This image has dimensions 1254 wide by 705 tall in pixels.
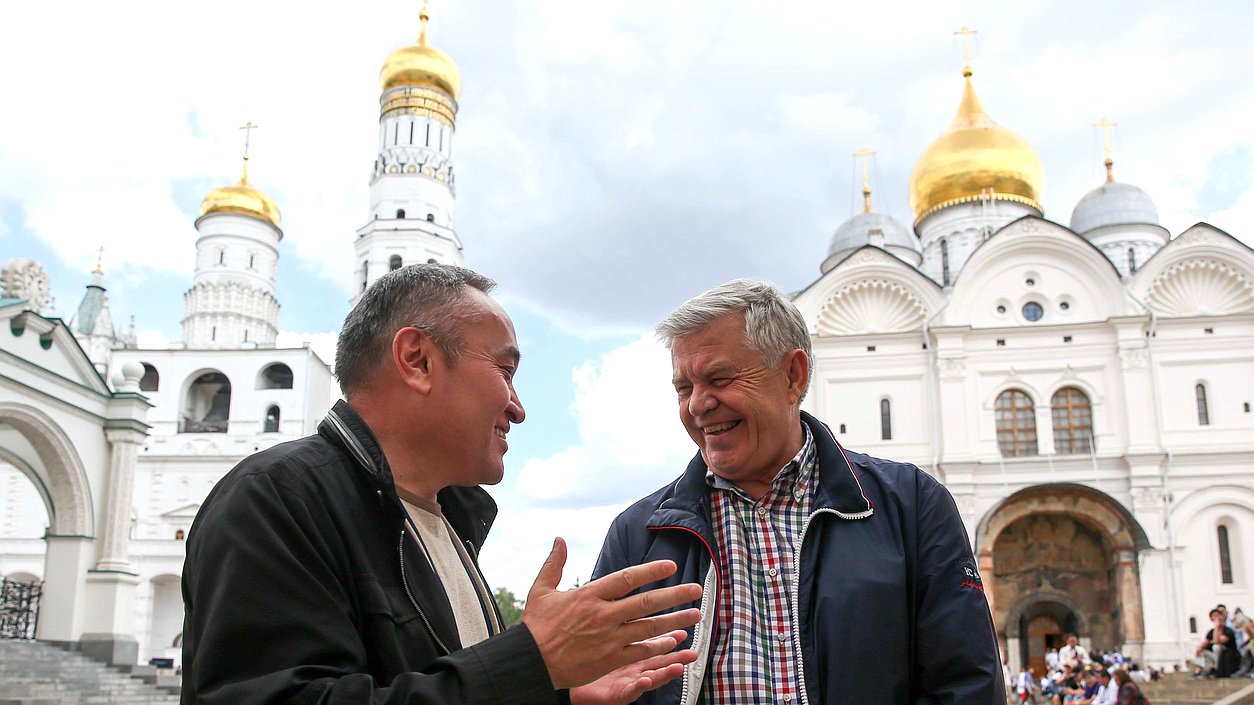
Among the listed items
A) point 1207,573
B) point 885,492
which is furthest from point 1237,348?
point 885,492

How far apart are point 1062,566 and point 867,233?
51.0ft

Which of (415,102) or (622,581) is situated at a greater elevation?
(415,102)

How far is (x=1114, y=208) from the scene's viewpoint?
32.1 m

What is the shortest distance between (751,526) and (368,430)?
1129 mm

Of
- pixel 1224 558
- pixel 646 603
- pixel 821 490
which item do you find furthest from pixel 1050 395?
pixel 646 603

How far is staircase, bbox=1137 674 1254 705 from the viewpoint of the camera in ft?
42.5

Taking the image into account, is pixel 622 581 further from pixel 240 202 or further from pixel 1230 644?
pixel 240 202

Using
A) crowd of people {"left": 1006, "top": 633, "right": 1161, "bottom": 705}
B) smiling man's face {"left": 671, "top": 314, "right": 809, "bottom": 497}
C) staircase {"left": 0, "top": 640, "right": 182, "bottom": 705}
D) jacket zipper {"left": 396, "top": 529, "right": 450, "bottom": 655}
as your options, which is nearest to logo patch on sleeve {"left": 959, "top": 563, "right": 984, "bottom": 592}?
smiling man's face {"left": 671, "top": 314, "right": 809, "bottom": 497}

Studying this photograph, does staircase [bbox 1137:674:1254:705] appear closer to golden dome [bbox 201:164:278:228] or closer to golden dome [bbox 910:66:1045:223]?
golden dome [bbox 910:66:1045:223]

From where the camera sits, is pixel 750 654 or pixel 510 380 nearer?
pixel 510 380

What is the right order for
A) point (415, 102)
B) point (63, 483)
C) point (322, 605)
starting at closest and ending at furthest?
point (322, 605) → point (63, 483) → point (415, 102)

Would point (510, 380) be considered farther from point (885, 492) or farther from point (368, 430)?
point (885, 492)

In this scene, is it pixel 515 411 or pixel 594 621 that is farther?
pixel 515 411

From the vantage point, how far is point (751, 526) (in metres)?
2.77
